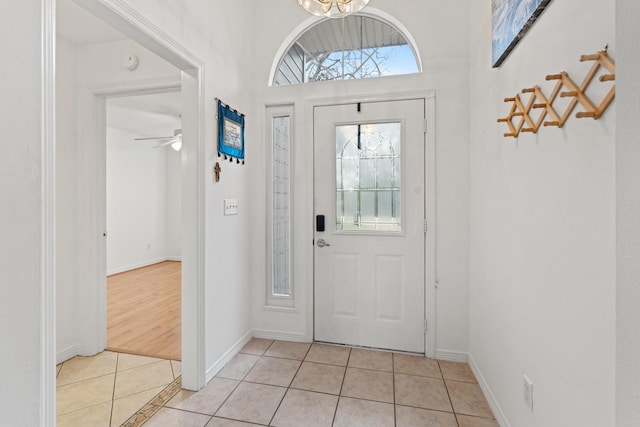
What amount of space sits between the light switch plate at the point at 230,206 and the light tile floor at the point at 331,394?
115 centimetres

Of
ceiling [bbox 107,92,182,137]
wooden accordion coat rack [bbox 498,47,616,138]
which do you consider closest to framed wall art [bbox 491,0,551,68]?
wooden accordion coat rack [bbox 498,47,616,138]

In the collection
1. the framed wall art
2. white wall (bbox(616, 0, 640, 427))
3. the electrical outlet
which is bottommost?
the electrical outlet

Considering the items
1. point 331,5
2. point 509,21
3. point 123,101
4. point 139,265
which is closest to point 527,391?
point 509,21

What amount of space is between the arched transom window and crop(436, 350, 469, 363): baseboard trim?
226 cm

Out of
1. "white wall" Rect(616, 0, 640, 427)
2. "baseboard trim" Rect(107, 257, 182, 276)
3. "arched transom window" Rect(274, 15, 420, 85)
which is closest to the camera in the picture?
"white wall" Rect(616, 0, 640, 427)

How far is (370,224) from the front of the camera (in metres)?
2.48

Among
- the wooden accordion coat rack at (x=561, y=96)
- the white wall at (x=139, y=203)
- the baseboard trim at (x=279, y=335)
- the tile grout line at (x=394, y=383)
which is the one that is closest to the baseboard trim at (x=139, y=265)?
the white wall at (x=139, y=203)

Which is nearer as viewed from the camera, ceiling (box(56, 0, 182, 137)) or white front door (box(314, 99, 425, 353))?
ceiling (box(56, 0, 182, 137))

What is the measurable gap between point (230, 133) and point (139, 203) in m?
4.50

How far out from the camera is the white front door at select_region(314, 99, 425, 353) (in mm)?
2383

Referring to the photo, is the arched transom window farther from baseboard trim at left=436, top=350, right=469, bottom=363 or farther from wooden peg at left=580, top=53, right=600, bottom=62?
baseboard trim at left=436, top=350, right=469, bottom=363

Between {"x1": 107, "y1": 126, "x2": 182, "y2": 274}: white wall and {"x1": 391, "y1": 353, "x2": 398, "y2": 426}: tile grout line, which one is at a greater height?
{"x1": 107, "y1": 126, "x2": 182, "y2": 274}: white wall

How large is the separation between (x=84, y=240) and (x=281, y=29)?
7.99 ft

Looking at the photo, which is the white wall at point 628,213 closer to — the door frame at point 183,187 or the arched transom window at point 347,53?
the door frame at point 183,187
